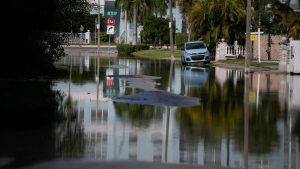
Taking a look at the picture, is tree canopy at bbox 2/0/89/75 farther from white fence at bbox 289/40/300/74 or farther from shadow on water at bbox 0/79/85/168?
white fence at bbox 289/40/300/74

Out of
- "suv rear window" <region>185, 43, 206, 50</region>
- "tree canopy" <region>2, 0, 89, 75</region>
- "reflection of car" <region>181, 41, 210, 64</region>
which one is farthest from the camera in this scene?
"suv rear window" <region>185, 43, 206, 50</region>

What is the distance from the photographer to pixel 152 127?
14.1 metres

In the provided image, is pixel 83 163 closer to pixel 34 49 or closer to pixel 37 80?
pixel 34 49

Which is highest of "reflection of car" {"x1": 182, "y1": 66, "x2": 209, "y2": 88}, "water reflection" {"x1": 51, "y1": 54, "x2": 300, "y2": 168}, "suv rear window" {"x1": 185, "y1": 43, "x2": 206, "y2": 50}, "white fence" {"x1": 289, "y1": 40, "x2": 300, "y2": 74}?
"suv rear window" {"x1": 185, "y1": 43, "x2": 206, "y2": 50}

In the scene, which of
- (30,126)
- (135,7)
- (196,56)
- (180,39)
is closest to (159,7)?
(135,7)

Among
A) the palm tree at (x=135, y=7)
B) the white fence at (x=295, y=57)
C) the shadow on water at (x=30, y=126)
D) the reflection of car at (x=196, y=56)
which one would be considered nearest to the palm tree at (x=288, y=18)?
the reflection of car at (x=196, y=56)

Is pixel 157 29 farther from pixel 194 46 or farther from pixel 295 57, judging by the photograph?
pixel 295 57

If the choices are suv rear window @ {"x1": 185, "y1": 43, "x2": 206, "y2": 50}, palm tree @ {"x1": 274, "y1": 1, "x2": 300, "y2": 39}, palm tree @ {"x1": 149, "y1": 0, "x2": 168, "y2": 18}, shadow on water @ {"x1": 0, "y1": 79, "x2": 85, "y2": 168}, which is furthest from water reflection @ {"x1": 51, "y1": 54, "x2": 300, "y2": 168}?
palm tree @ {"x1": 149, "y1": 0, "x2": 168, "y2": 18}

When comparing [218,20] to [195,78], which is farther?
[218,20]

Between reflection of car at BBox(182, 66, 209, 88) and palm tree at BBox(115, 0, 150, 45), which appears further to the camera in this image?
palm tree at BBox(115, 0, 150, 45)

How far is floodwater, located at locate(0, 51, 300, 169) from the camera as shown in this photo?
1066 cm

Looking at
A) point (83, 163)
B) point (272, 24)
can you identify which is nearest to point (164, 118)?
point (83, 163)

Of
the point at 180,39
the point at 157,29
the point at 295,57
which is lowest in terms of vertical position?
the point at 295,57

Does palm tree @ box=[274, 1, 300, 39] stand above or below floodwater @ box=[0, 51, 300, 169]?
above
